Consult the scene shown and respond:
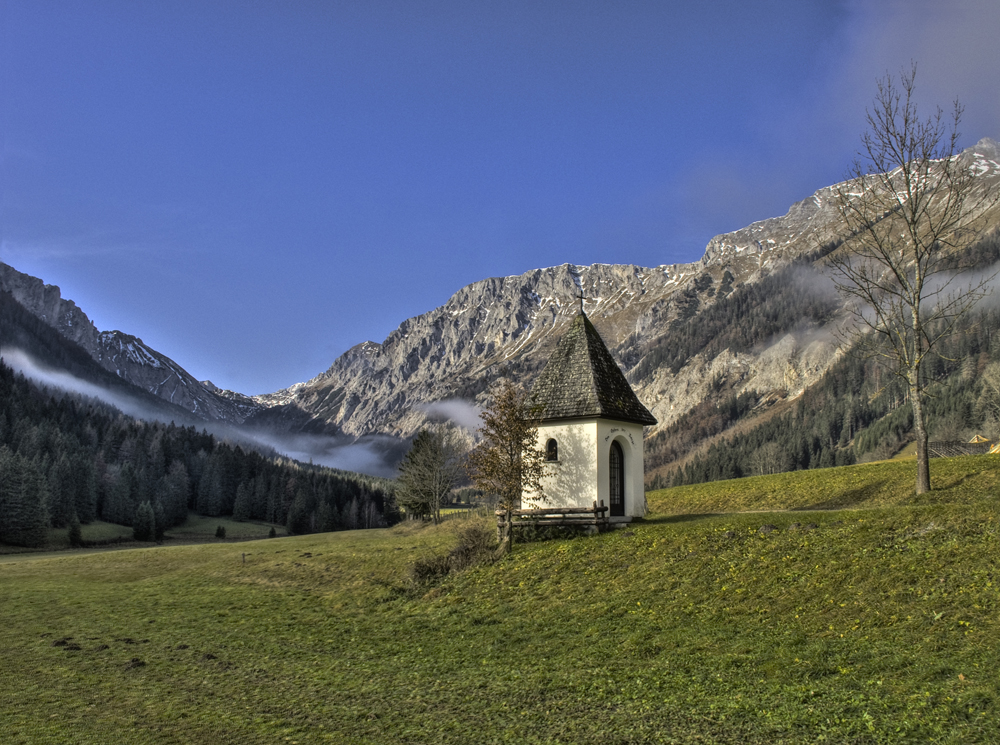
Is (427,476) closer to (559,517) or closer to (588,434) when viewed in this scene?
(588,434)

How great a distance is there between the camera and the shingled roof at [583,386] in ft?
99.7

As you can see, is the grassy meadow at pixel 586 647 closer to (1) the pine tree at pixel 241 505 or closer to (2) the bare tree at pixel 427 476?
(2) the bare tree at pixel 427 476

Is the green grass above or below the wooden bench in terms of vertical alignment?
below

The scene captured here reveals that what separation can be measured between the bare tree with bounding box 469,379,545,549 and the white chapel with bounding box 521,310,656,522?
1.00m

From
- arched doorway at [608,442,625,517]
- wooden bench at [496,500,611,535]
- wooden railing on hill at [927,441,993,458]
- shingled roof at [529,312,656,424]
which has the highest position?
shingled roof at [529,312,656,424]

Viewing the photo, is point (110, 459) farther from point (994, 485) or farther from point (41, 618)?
point (994, 485)

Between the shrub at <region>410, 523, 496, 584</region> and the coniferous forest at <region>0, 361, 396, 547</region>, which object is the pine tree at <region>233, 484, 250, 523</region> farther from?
the shrub at <region>410, 523, 496, 584</region>

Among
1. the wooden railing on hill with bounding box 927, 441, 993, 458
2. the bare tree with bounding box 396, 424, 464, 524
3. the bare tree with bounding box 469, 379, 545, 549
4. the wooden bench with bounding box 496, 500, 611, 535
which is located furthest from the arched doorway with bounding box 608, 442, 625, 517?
the wooden railing on hill with bounding box 927, 441, 993, 458

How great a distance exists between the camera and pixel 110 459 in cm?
14988

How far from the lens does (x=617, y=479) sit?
31.8 meters

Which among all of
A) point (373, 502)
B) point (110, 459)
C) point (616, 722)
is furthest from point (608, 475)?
point (110, 459)

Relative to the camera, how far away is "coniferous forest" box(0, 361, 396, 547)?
91.3 metres

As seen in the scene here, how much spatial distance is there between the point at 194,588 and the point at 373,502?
129198 millimetres

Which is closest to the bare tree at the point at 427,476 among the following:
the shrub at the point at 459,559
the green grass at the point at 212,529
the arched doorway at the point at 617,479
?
the arched doorway at the point at 617,479
